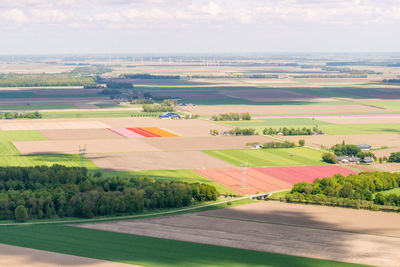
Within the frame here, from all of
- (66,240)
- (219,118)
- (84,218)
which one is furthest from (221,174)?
(219,118)

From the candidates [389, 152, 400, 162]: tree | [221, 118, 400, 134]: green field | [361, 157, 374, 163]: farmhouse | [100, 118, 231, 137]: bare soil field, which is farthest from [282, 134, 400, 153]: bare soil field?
[100, 118, 231, 137]: bare soil field

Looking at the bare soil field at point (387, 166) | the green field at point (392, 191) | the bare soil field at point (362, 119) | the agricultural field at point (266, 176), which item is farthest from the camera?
the bare soil field at point (362, 119)

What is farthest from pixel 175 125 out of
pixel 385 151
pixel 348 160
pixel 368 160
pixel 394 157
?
pixel 394 157

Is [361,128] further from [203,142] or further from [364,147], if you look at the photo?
[203,142]

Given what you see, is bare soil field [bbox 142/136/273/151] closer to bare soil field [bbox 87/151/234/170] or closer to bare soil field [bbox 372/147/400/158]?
bare soil field [bbox 87/151/234/170]

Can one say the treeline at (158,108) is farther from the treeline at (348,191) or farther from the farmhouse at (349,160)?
the treeline at (348,191)

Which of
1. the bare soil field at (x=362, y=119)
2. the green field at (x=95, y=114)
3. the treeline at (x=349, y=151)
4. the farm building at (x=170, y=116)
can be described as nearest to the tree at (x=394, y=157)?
the treeline at (x=349, y=151)

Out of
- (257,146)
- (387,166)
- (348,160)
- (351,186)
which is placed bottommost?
(387,166)
